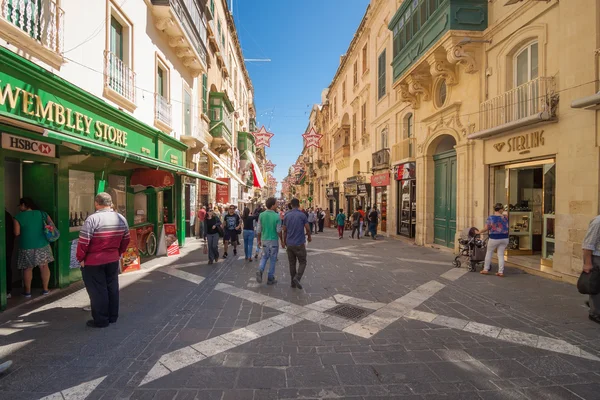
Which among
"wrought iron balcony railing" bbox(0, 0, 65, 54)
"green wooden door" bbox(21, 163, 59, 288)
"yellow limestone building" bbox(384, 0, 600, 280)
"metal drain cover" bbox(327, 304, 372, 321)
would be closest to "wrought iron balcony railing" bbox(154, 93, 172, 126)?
"wrought iron balcony railing" bbox(0, 0, 65, 54)

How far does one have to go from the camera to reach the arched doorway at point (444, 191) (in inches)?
481

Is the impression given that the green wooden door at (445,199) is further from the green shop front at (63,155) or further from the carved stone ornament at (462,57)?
the green shop front at (63,155)

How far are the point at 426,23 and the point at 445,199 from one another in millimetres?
6363

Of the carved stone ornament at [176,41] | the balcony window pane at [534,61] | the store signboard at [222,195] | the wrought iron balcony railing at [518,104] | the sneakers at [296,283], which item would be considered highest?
the carved stone ornament at [176,41]

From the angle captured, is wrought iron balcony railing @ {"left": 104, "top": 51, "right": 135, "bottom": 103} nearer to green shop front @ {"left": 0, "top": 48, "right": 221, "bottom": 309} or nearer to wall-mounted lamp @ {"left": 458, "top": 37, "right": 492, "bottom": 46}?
green shop front @ {"left": 0, "top": 48, "right": 221, "bottom": 309}

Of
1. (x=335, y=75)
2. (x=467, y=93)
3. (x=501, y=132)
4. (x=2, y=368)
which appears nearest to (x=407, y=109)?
(x=467, y=93)

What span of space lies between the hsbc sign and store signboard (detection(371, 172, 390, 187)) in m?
14.7

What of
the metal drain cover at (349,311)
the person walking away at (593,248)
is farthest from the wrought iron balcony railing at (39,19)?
the person walking away at (593,248)

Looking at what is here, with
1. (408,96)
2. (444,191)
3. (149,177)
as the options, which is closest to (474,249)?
(444,191)

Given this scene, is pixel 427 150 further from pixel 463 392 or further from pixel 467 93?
pixel 463 392

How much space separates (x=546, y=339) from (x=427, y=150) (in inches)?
403

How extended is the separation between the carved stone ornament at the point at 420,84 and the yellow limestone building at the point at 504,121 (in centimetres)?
4

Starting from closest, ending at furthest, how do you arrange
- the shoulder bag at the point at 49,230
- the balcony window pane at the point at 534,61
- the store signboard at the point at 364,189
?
the shoulder bag at the point at 49,230 < the balcony window pane at the point at 534,61 < the store signboard at the point at 364,189

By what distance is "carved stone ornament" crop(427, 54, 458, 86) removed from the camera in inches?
452
